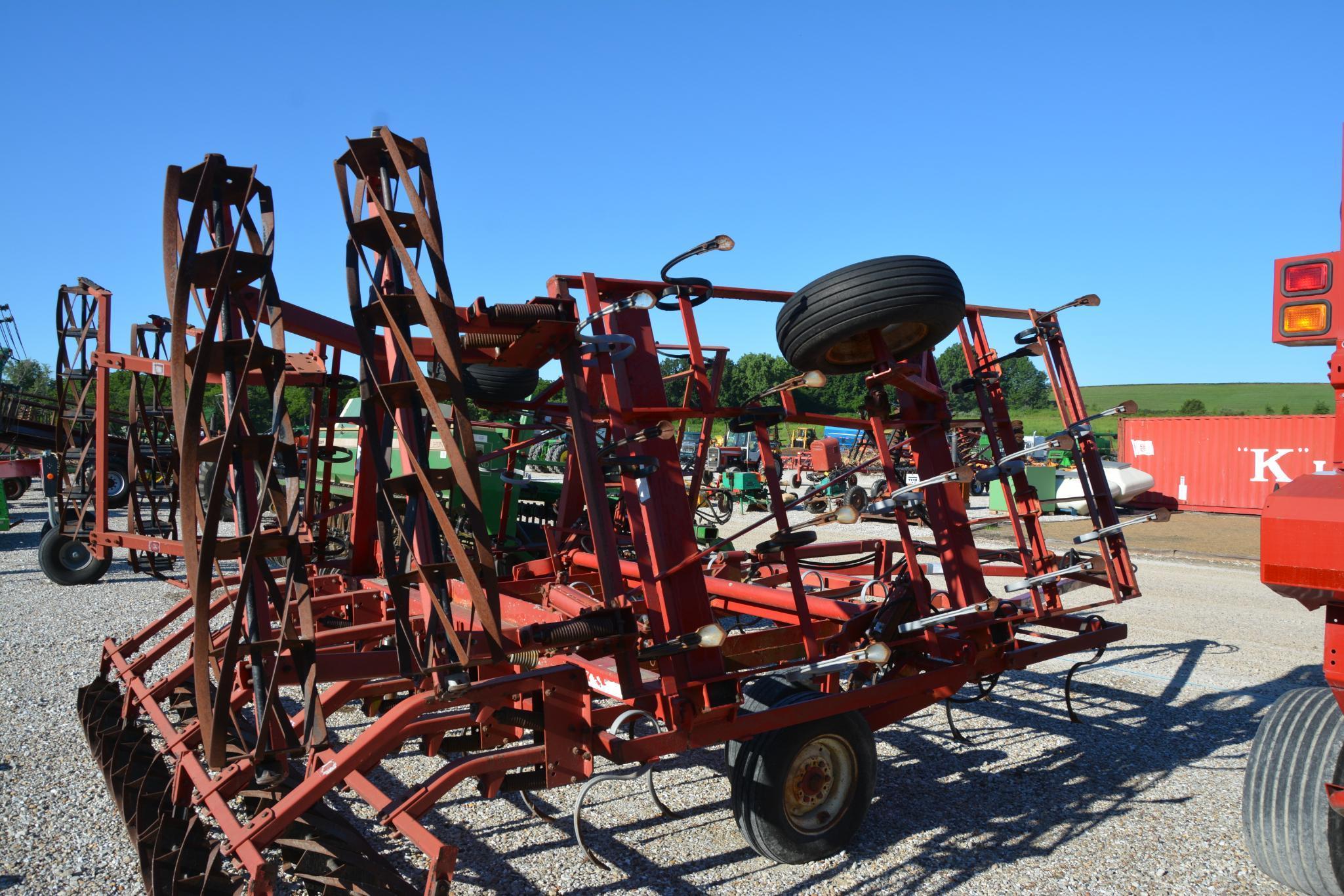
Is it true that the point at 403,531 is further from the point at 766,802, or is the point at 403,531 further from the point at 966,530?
the point at 966,530

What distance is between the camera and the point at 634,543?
3.79m

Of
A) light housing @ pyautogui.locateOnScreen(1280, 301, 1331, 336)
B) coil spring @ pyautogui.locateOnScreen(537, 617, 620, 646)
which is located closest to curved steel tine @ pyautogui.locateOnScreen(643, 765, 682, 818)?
coil spring @ pyautogui.locateOnScreen(537, 617, 620, 646)

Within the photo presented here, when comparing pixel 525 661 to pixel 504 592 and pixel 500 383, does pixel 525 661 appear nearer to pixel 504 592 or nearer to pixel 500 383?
pixel 504 592

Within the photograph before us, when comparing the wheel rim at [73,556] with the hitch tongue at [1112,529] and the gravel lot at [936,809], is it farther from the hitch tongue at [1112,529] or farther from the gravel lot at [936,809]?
the hitch tongue at [1112,529]

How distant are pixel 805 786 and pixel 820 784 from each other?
0.29 feet

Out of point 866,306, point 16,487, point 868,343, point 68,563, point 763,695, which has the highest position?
point 16,487

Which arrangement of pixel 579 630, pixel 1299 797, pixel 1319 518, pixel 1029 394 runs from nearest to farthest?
pixel 1319 518 < pixel 579 630 < pixel 1299 797 < pixel 1029 394

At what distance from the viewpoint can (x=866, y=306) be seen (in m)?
3.86

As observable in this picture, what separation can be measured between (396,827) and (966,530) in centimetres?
310

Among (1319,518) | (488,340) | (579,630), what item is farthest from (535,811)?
(1319,518)

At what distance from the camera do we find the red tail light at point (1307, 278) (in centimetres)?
295

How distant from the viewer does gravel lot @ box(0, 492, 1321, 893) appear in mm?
3900

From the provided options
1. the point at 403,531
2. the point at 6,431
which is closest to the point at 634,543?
the point at 403,531

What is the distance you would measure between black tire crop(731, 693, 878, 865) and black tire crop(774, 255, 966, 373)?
1618 mm
